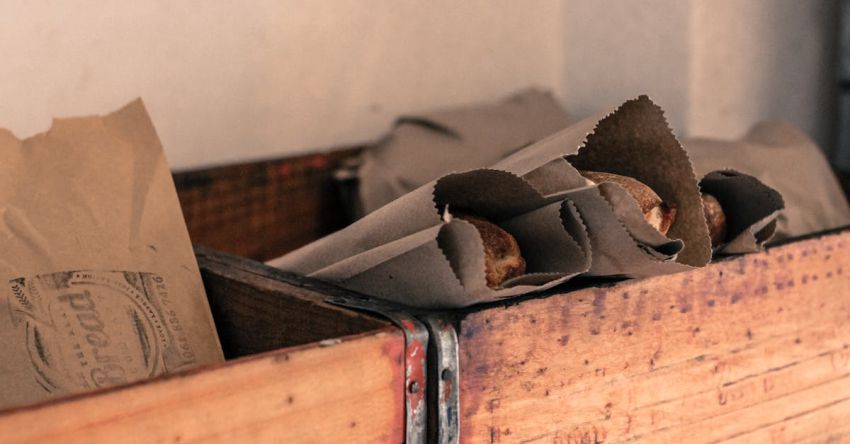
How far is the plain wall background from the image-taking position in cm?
193

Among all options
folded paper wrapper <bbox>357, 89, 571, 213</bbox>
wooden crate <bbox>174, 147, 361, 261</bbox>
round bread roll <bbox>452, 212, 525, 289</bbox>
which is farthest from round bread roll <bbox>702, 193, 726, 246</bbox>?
wooden crate <bbox>174, 147, 361, 261</bbox>

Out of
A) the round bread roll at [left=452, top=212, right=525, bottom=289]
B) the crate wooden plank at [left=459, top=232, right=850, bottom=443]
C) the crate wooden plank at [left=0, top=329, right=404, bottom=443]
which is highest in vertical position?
the round bread roll at [left=452, top=212, right=525, bottom=289]

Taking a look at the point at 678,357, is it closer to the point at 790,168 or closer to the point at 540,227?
the point at 540,227

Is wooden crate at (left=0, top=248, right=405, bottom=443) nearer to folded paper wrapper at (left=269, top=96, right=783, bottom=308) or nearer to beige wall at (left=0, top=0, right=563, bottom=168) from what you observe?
folded paper wrapper at (left=269, top=96, right=783, bottom=308)

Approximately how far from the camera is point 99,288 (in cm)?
97

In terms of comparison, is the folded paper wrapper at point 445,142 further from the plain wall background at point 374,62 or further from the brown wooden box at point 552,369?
the brown wooden box at point 552,369

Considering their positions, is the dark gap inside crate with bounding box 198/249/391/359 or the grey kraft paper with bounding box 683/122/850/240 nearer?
the dark gap inside crate with bounding box 198/249/391/359

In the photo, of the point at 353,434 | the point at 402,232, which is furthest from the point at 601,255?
the point at 353,434

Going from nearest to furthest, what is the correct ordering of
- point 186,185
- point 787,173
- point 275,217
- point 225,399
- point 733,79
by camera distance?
point 225,399 < point 787,173 < point 186,185 < point 275,217 < point 733,79

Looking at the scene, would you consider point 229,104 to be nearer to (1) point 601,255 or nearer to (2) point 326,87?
(2) point 326,87

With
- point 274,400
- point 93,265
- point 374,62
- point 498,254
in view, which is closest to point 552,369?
point 498,254

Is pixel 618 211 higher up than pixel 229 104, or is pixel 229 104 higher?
pixel 229 104

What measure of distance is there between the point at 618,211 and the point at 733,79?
1.68m

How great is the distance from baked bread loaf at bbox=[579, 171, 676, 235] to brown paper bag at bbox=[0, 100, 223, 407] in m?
0.40
